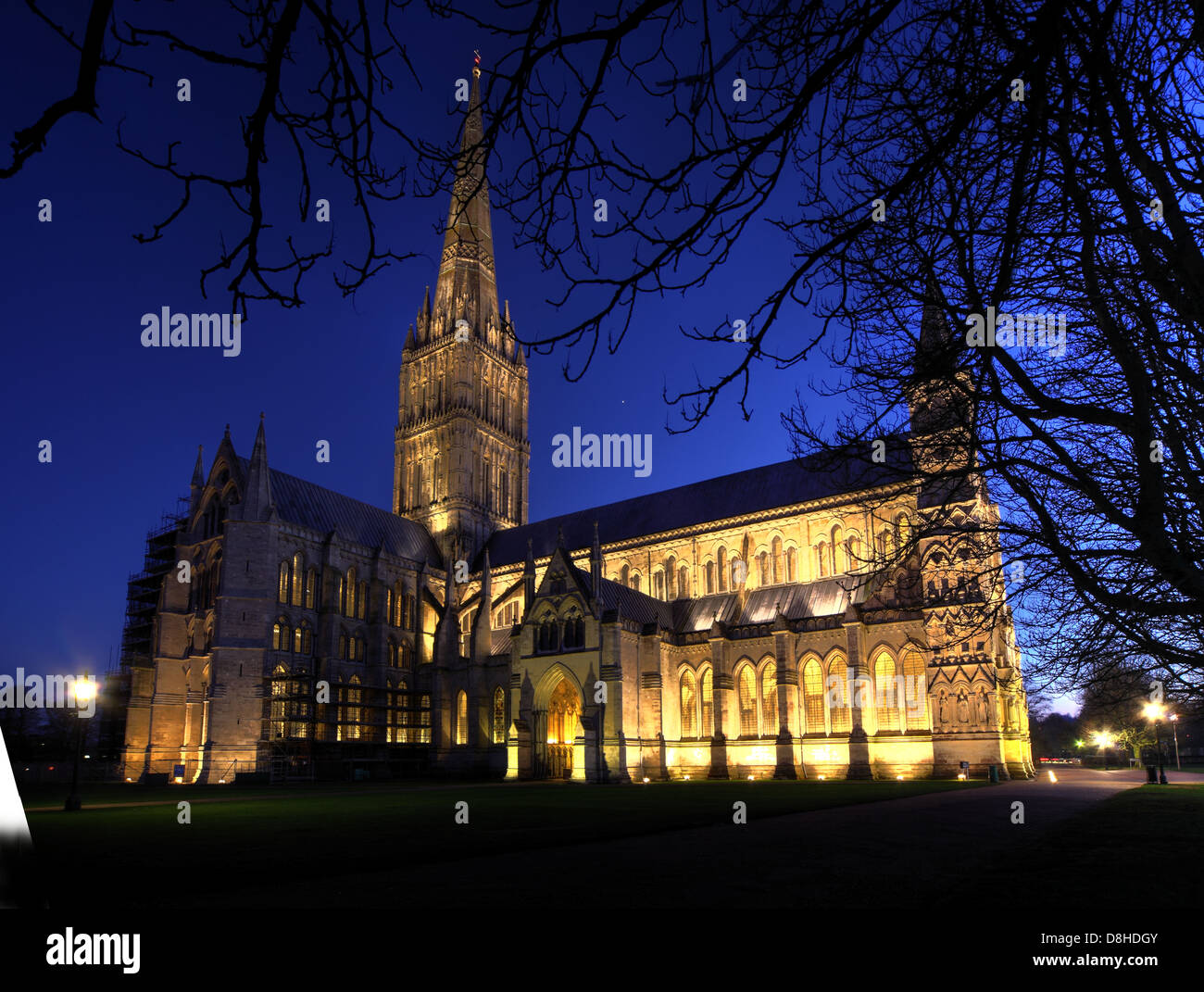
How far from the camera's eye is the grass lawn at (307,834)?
8.73 m

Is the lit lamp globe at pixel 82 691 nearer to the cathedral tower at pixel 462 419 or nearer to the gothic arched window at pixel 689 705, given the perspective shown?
the gothic arched window at pixel 689 705

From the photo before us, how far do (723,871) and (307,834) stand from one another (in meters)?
8.28

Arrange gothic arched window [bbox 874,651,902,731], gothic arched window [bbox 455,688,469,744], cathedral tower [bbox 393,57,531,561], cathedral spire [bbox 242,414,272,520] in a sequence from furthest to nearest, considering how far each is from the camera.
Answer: cathedral tower [bbox 393,57,531,561]
gothic arched window [bbox 455,688,469,744]
cathedral spire [bbox 242,414,272,520]
gothic arched window [bbox 874,651,902,731]

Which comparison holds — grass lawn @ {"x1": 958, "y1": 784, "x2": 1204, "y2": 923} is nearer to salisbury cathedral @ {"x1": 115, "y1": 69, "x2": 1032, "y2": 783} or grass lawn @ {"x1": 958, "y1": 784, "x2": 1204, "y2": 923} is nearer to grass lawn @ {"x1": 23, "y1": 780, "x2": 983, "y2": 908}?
grass lawn @ {"x1": 23, "y1": 780, "x2": 983, "y2": 908}

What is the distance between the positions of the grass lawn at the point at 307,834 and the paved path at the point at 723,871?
3.14 feet

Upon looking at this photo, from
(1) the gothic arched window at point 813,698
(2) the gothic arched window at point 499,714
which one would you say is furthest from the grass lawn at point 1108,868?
(2) the gothic arched window at point 499,714

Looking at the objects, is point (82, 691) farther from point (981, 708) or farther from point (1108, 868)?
point (981, 708)

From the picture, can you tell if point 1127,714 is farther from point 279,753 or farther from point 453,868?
point 453,868

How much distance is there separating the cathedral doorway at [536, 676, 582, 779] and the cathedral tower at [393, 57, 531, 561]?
23179 millimetres

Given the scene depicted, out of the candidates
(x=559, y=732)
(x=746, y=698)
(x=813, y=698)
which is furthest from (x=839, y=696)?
(x=559, y=732)

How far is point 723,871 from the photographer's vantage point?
8.52m

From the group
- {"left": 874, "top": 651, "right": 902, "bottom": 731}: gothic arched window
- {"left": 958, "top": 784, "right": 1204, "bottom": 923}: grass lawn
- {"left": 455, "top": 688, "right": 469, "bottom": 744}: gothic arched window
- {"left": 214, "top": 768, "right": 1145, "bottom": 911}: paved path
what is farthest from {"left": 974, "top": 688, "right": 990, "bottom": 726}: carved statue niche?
{"left": 455, "top": 688, "right": 469, "bottom": 744}: gothic arched window

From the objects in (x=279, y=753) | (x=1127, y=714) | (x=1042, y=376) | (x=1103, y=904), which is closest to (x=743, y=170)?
(x=1103, y=904)

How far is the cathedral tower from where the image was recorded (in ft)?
225
